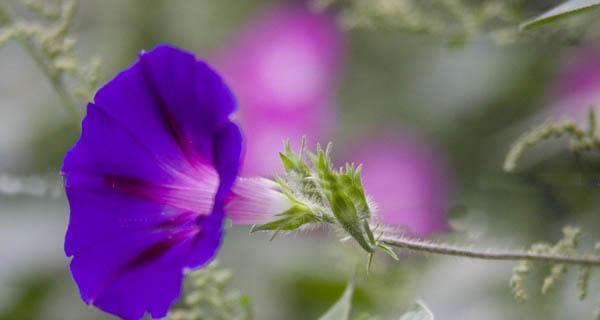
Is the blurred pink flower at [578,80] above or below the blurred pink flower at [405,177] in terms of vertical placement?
above

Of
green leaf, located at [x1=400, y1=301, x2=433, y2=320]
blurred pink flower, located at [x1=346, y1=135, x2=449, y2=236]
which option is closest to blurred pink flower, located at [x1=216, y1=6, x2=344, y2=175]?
blurred pink flower, located at [x1=346, y1=135, x2=449, y2=236]

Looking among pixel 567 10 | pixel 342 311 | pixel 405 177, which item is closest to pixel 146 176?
pixel 342 311

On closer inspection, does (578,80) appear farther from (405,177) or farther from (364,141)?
(364,141)

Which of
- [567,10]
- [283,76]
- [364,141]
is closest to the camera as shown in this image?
[567,10]

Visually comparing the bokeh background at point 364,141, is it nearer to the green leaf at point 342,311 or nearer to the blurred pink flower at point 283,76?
the blurred pink flower at point 283,76

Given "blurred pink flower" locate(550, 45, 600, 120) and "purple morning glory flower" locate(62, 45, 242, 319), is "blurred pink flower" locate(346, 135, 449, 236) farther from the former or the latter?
"purple morning glory flower" locate(62, 45, 242, 319)

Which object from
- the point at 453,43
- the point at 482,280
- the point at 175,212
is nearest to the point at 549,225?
the point at 482,280

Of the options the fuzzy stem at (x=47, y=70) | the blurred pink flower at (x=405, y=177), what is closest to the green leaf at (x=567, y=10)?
the fuzzy stem at (x=47, y=70)

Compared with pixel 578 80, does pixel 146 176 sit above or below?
below
